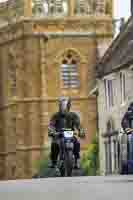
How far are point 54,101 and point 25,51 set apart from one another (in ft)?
11.8

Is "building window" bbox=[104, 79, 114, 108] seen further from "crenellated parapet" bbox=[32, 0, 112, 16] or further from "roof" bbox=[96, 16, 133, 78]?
"crenellated parapet" bbox=[32, 0, 112, 16]

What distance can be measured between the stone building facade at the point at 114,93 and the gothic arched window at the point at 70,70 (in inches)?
716

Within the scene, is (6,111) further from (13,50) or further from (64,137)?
(64,137)

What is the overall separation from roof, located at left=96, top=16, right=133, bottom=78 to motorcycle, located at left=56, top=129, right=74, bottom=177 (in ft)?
93.7

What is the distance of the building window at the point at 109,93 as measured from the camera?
55209 mm

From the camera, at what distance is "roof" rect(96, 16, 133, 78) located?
5149cm

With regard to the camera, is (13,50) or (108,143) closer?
(108,143)

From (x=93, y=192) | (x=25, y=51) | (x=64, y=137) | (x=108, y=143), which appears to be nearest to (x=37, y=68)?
(x=25, y=51)

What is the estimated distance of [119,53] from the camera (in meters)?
53.3

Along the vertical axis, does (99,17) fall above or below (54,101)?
above

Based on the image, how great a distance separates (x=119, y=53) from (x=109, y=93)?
288cm

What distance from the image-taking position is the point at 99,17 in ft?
249

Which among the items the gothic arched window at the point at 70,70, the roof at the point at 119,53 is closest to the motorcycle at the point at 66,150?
the roof at the point at 119,53

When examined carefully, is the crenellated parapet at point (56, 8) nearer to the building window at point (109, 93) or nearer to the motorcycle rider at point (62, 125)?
the building window at point (109, 93)
